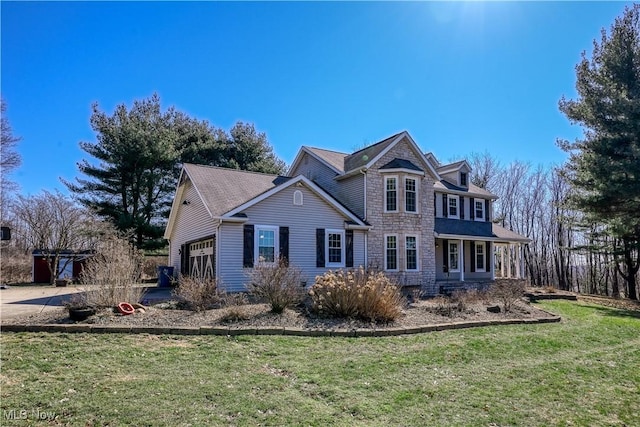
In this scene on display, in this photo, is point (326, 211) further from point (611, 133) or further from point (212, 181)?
point (611, 133)

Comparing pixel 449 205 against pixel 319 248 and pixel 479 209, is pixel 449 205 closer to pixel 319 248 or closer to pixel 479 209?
pixel 479 209

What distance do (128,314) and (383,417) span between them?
276 inches

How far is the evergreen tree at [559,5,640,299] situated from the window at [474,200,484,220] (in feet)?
17.2

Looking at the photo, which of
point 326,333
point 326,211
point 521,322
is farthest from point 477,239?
point 326,333

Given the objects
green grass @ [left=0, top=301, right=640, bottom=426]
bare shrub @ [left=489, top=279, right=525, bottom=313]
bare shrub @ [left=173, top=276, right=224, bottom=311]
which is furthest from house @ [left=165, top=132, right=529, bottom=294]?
green grass @ [left=0, top=301, right=640, bottom=426]

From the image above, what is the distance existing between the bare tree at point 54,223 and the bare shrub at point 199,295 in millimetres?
18357

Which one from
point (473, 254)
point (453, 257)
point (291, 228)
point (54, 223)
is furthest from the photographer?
point (54, 223)

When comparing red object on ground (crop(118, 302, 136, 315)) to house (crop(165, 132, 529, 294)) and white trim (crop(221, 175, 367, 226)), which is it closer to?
house (crop(165, 132, 529, 294))

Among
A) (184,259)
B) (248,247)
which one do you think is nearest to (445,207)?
(248,247)

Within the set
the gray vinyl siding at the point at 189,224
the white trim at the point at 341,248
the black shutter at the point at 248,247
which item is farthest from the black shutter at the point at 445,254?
the gray vinyl siding at the point at 189,224

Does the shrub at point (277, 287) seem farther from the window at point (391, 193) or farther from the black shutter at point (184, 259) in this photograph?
the window at point (391, 193)

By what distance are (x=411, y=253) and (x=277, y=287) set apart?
10813 mm

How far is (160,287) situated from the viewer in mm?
20703

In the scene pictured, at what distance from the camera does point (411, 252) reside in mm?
20125
